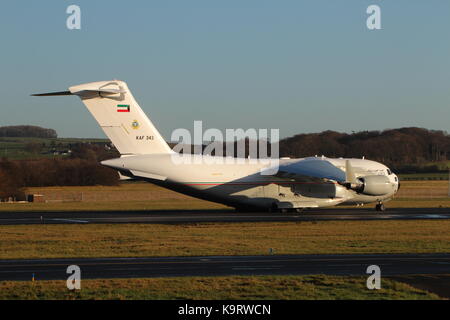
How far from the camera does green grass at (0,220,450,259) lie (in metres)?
29.3

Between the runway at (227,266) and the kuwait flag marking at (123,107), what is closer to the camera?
the runway at (227,266)

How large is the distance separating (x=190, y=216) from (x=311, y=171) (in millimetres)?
8876

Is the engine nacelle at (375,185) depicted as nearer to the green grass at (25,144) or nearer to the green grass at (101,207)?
the green grass at (101,207)

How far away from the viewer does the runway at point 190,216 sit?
4456 centimetres

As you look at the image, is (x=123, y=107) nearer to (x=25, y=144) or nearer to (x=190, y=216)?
(x=190, y=216)

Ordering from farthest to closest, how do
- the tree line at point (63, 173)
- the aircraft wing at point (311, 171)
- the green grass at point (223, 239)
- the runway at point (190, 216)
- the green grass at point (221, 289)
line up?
the tree line at point (63, 173)
the aircraft wing at point (311, 171)
the runway at point (190, 216)
the green grass at point (223, 239)
the green grass at point (221, 289)

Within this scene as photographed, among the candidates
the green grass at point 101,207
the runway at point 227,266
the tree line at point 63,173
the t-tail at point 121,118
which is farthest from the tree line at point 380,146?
the runway at point 227,266

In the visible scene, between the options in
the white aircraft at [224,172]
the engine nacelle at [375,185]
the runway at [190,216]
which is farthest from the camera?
the engine nacelle at [375,185]

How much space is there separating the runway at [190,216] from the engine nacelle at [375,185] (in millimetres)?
1553

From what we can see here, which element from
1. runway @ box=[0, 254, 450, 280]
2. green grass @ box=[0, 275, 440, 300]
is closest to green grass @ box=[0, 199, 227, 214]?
runway @ box=[0, 254, 450, 280]

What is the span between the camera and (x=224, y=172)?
49.8m

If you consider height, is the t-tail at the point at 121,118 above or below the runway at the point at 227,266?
above

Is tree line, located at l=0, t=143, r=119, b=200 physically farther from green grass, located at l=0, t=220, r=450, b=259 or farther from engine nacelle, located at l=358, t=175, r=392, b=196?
green grass, located at l=0, t=220, r=450, b=259
